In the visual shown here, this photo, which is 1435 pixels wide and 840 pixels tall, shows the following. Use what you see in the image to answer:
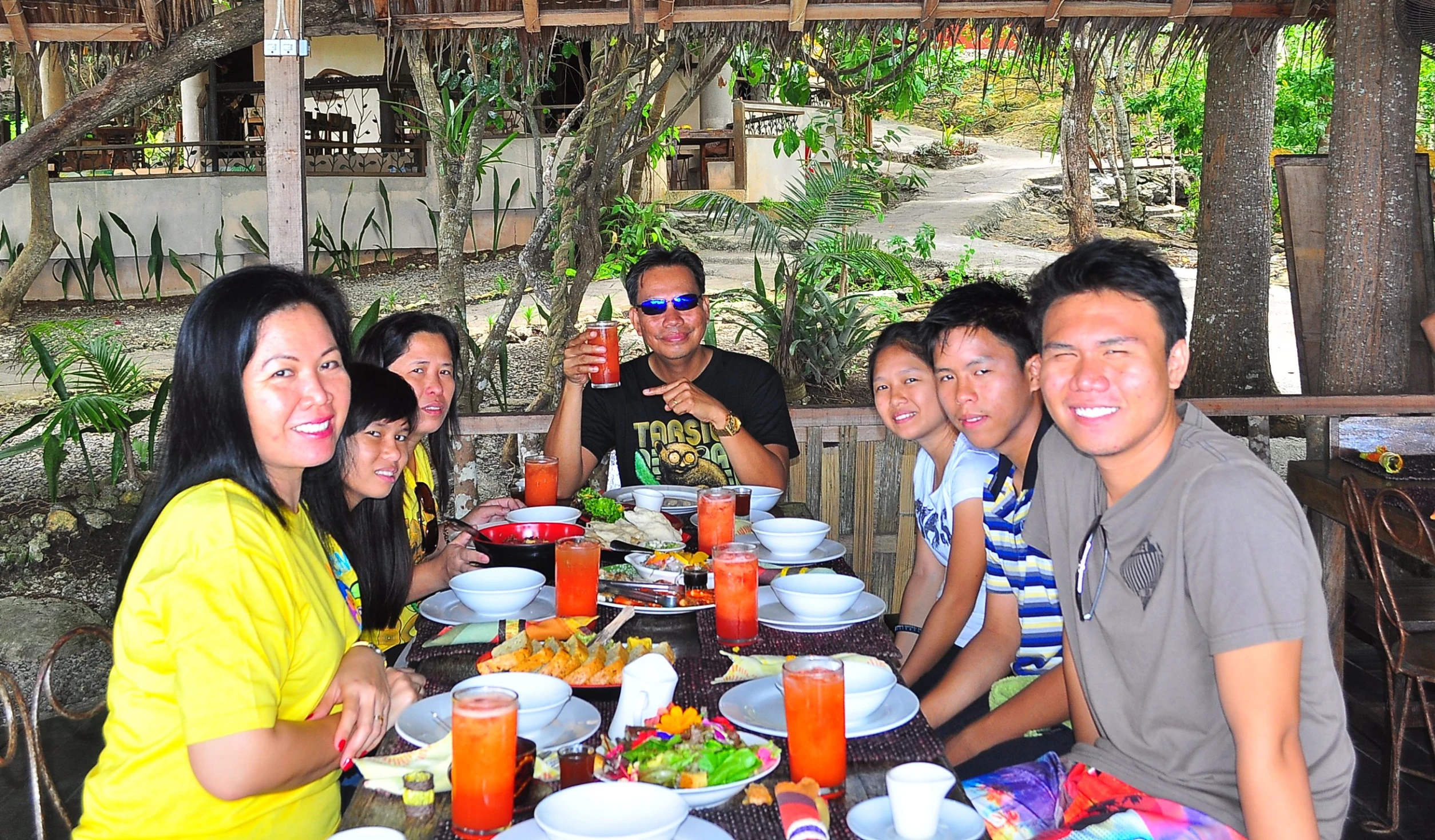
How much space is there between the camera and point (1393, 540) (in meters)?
3.47

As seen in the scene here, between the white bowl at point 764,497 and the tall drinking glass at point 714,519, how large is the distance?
0.51m

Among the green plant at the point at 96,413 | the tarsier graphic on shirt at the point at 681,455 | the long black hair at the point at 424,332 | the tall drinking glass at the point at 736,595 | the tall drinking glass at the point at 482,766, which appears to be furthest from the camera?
the green plant at the point at 96,413

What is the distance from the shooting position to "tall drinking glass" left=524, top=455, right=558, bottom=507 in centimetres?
343

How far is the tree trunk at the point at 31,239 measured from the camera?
9164mm

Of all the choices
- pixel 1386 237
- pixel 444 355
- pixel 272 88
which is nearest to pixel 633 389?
pixel 444 355

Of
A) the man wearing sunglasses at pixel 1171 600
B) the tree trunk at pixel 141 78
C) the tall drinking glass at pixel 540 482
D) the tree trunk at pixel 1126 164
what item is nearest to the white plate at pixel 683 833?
the man wearing sunglasses at pixel 1171 600

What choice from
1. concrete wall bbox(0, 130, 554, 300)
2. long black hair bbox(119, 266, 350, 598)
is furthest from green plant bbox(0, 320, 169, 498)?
concrete wall bbox(0, 130, 554, 300)

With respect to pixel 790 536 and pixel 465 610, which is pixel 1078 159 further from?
pixel 465 610

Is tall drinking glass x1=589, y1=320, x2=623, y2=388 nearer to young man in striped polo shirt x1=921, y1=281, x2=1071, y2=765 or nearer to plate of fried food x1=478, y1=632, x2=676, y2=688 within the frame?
young man in striped polo shirt x1=921, y1=281, x2=1071, y2=765

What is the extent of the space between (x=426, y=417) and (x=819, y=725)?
183 cm

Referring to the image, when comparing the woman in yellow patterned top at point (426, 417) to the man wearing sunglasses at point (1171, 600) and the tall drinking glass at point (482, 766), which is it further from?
the man wearing sunglasses at point (1171, 600)

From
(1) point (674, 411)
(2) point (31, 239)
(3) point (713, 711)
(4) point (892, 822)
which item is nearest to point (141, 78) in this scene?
(1) point (674, 411)

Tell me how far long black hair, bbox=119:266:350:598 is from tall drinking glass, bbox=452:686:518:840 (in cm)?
56

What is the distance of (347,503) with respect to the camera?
2.63m
